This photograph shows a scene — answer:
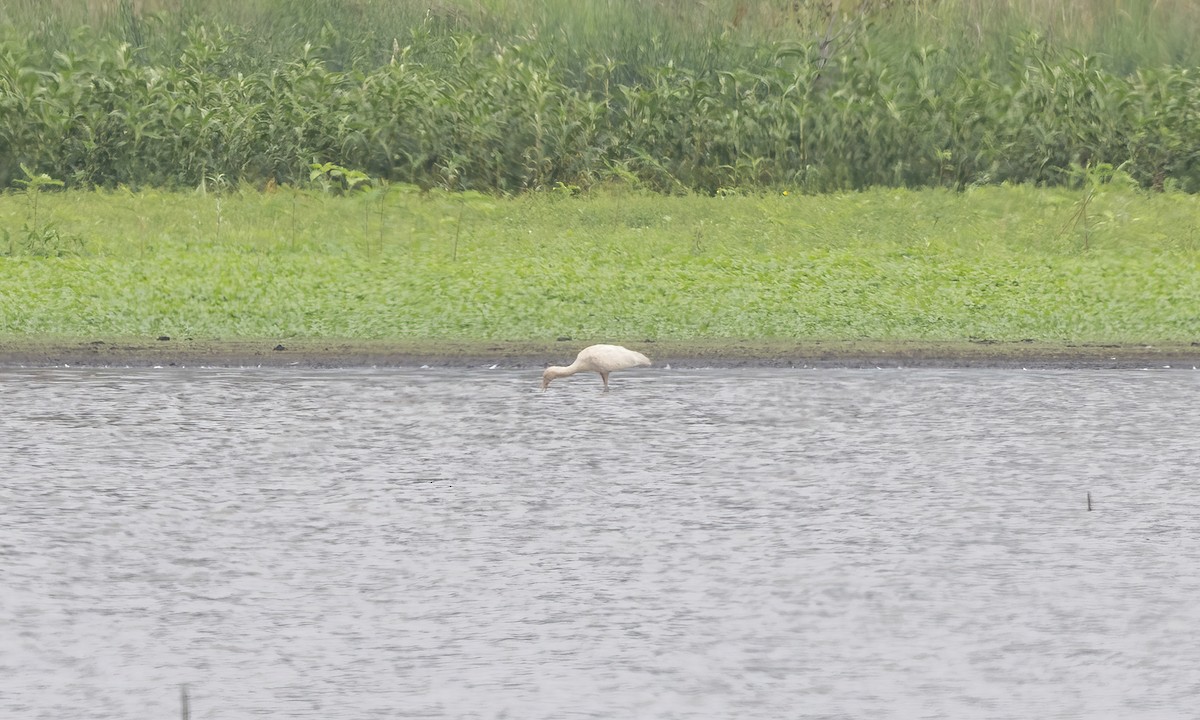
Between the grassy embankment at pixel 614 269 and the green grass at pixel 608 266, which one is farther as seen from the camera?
the green grass at pixel 608 266

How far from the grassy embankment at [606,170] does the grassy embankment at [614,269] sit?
0.05 meters

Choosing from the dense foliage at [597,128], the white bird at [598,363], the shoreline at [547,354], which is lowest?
the shoreline at [547,354]

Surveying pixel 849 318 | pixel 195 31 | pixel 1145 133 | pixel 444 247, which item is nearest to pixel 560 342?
pixel 849 318

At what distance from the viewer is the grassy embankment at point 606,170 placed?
543 inches

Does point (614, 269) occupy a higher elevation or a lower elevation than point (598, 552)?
lower

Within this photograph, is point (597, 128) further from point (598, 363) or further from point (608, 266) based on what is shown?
point (598, 363)

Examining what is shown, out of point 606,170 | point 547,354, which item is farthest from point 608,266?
point 606,170

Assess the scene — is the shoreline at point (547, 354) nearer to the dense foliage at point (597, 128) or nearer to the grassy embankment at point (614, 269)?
the grassy embankment at point (614, 269)

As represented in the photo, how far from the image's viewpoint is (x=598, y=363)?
1067 centimetres

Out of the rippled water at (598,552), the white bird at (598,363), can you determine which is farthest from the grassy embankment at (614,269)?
the rippled water at (598,552)

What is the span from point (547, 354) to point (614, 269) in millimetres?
3603

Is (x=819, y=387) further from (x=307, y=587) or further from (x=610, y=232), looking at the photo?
(x=610, y=232)

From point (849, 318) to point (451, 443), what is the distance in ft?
16.0

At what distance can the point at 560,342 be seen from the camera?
40.9 feet
